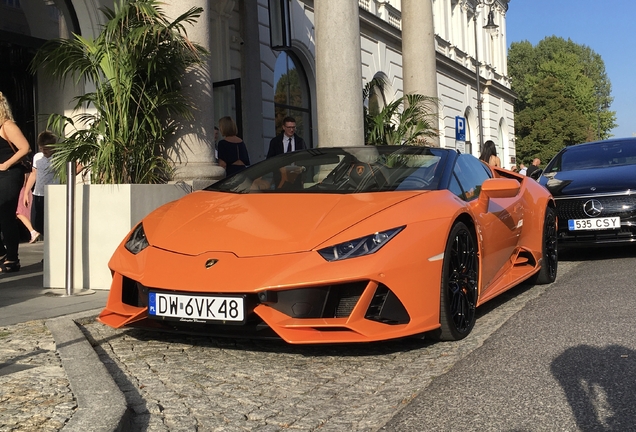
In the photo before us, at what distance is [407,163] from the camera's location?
561 cm

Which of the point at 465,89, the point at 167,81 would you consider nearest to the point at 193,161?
the point at 167,81

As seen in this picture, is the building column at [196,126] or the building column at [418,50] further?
the building column at [418,50]

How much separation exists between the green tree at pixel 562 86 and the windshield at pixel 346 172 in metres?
62.0

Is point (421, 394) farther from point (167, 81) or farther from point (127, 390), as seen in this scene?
point (167, 81)

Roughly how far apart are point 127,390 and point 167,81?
432 cm

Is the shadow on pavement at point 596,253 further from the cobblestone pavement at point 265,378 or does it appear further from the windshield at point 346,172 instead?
the cobblestone pavement at point 265,378

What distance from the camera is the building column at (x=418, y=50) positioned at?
16.2 m

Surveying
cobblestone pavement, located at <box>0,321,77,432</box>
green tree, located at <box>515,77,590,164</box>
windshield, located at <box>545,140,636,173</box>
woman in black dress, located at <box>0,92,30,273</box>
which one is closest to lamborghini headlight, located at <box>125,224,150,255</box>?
cobblestone pavement, located at <box>0,321,77,432</box>

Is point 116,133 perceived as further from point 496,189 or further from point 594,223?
point 594,223

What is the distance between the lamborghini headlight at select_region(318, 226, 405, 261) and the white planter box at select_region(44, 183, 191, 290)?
10.1 feet

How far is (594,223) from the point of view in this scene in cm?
895

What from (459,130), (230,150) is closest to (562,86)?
(459,130)

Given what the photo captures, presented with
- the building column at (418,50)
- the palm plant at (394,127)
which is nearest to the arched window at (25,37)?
the palm plant at (394,127)

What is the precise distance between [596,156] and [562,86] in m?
66.0
